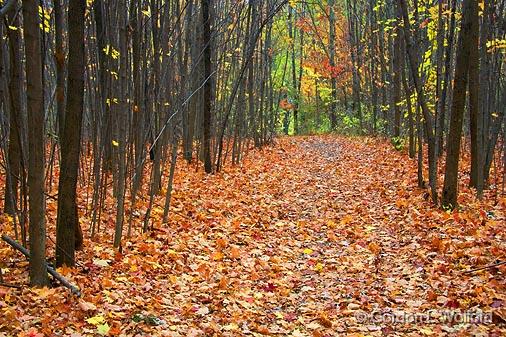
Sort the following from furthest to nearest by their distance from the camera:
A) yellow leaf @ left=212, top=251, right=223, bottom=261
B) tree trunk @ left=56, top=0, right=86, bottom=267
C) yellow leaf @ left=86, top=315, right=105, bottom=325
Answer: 1. yellow leaf @ left=212, top=251, right=223, bottom=261
2. tree trunk @ left=56, top=0, right=86, bottom=267
3. yellow leaf @ left=86, top=315, right=105, bottom=325

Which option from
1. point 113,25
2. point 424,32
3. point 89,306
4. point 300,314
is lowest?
point 300,314

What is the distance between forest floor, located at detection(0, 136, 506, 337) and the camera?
13.2 ft

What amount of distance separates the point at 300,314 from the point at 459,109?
16.9ft

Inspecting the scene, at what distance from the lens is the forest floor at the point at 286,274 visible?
4.04 metres

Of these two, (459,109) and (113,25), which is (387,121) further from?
(113,25)

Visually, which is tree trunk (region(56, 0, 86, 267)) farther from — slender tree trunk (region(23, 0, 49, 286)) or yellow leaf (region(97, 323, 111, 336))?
yellow leaf (region(97, 323, 111, 336))

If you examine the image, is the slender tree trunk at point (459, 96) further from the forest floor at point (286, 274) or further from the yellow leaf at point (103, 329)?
the yellow leaf at point (103, 329)

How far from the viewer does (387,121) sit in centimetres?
2141

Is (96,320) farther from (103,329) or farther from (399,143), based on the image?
(399,143)

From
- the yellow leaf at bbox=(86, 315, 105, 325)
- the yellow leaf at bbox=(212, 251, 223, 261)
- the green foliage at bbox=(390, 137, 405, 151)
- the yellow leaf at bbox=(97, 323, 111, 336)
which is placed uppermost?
the green foliage at bbox=(390, 137, 405, 151)

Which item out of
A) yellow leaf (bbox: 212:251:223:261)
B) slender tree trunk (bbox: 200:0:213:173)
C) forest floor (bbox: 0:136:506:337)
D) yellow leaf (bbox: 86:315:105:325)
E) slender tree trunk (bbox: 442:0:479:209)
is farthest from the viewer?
slender tree trunk (bbox: 200:0:213:173)

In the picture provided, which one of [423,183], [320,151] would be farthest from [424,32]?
[423,183]

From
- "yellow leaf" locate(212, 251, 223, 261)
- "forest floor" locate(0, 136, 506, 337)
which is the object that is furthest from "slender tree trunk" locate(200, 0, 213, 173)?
"yellow leaf" locate(212, 251, 223, 261)

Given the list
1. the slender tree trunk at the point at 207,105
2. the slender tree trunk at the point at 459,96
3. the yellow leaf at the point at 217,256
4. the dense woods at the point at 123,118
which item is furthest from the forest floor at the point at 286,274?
the slender tree trunk at the point at 207,105
